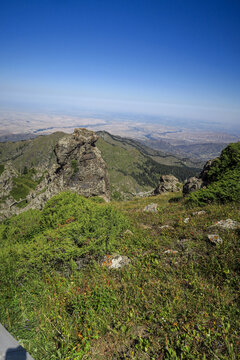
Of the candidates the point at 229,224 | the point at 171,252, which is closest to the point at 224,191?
the point at 229,224

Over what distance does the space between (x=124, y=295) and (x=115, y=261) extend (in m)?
1.81

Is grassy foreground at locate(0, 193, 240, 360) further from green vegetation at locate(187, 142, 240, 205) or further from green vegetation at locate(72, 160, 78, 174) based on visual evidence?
green vegetation at locate(72, 160, 78, 174)

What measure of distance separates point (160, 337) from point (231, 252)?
3.66m

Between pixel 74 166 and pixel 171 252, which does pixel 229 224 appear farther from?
pixel 74 166

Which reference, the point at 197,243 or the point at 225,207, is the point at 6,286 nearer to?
the point at 197,243

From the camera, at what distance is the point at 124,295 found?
187 inches

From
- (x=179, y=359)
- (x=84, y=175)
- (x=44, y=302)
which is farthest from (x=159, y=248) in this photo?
(x=84, y=175)

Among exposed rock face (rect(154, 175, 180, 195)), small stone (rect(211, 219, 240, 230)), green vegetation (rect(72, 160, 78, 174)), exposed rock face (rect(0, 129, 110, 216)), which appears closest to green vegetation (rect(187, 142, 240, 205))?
small stone (rect(211, 219, 240, 230))

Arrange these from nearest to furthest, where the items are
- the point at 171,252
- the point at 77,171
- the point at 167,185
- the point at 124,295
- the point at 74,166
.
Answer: the point at 124,295, the point at 171,252, the point at 77,171, the point at 74,166, the point at 167,185

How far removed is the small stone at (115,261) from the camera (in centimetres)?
628

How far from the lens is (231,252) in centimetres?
569

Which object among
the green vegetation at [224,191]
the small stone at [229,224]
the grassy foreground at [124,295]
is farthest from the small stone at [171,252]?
the green vegetation at [224,191]

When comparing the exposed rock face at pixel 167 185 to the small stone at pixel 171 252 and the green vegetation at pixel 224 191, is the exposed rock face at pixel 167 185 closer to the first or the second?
the green vegetation at pixel 224 191

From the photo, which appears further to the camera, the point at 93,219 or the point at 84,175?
the point at 84,175
